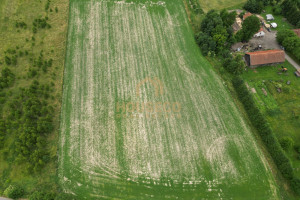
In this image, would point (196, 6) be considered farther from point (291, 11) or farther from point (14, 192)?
point (14, 192)

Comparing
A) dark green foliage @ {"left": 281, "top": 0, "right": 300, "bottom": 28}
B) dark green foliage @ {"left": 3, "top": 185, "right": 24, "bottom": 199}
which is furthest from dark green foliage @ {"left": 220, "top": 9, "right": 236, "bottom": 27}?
dark green foliage @ {"left": 3, "top": 185, "right": 24, "bottom": 199}

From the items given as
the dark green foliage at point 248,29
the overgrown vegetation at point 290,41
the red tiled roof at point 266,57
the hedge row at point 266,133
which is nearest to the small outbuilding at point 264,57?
the red tiled roof at point 266,57

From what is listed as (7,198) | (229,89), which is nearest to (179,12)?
(229,89)

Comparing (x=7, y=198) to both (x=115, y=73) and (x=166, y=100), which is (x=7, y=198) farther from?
(x=166, y=100)

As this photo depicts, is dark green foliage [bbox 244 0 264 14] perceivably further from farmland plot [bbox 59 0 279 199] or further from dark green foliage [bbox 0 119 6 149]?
dark green foliage [bbox 0 119 6 149]

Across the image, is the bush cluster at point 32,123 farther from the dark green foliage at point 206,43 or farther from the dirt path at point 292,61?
the dirt path at point 292,61

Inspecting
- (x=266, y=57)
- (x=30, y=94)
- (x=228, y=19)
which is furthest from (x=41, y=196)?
(x=228, y=19)
